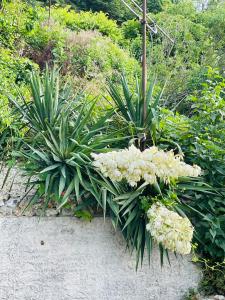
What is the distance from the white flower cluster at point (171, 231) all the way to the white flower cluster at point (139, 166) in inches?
11.9

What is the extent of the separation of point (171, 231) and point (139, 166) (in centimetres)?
55

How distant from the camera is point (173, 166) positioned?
9.91ft

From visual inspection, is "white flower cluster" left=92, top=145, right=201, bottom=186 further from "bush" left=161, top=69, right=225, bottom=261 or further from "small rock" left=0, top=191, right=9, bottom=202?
"small rock" left=0, top=191, right=9, bottom=202

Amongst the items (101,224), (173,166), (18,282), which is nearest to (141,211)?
(101,224)

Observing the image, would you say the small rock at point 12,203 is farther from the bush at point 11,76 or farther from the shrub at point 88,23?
the shrub at point 88,23

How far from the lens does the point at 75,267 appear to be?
11.6 ft

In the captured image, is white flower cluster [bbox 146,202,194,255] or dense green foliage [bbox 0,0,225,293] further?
dense green foliage [bbox 0,0,225,293]

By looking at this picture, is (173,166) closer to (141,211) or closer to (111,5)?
(141,211)

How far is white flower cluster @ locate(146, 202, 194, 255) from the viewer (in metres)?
2.91

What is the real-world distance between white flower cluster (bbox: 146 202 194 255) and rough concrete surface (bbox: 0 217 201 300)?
27.9 inches

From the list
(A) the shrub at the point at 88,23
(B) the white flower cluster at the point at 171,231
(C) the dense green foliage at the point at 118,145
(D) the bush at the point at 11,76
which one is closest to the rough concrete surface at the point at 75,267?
(C) the dense green foliage at the point at 118,145

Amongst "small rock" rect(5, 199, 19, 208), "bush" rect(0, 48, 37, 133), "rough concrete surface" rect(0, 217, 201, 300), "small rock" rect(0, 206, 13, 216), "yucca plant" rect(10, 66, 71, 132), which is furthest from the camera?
"bush" rect(0, 48, 37, 133)

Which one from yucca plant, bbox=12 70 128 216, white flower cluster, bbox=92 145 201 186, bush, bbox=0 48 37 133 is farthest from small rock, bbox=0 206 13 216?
white flower cluster, bbox=92 145 201 186

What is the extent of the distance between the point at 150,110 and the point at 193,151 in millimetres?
632
